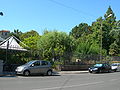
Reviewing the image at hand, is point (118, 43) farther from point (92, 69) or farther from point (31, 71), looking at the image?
point (31, 71)

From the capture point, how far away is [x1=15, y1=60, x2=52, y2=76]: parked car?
19.8 metres

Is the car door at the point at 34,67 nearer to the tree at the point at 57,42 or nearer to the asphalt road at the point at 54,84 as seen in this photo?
the asphalt road at the point at 54,84

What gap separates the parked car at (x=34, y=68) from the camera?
19750 mm

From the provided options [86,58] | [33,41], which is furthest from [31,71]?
[33,41]

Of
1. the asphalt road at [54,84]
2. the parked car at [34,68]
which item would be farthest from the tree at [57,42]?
the asphalt road at [54,84]

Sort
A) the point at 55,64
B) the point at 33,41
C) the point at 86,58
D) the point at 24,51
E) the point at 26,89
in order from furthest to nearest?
1. the point at 33,41
2. the point at 86,58
3. the point at 55,64
4. the point at 24,51
5. the point at 26,89

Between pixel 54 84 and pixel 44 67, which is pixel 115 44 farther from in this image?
pixel 54 84

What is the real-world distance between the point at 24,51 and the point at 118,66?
17.9 m

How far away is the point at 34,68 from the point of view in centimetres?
2041

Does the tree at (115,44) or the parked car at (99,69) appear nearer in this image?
the parked car at (99,69)

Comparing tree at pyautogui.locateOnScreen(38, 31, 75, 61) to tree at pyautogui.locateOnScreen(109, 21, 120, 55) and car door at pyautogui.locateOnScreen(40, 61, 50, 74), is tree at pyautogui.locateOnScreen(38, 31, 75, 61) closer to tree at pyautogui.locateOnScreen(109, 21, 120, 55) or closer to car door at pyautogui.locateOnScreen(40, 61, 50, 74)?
car door at pyautogui.locateOnScreen(40, 61, 50, 74)

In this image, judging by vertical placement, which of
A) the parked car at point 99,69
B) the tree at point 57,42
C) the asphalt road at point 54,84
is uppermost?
the tree at point 57,42

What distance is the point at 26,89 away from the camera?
10562mm

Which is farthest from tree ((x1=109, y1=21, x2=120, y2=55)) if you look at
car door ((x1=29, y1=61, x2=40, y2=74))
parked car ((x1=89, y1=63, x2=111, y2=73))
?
car door ((x1=29, y1=61, x2=40, y2=74))
